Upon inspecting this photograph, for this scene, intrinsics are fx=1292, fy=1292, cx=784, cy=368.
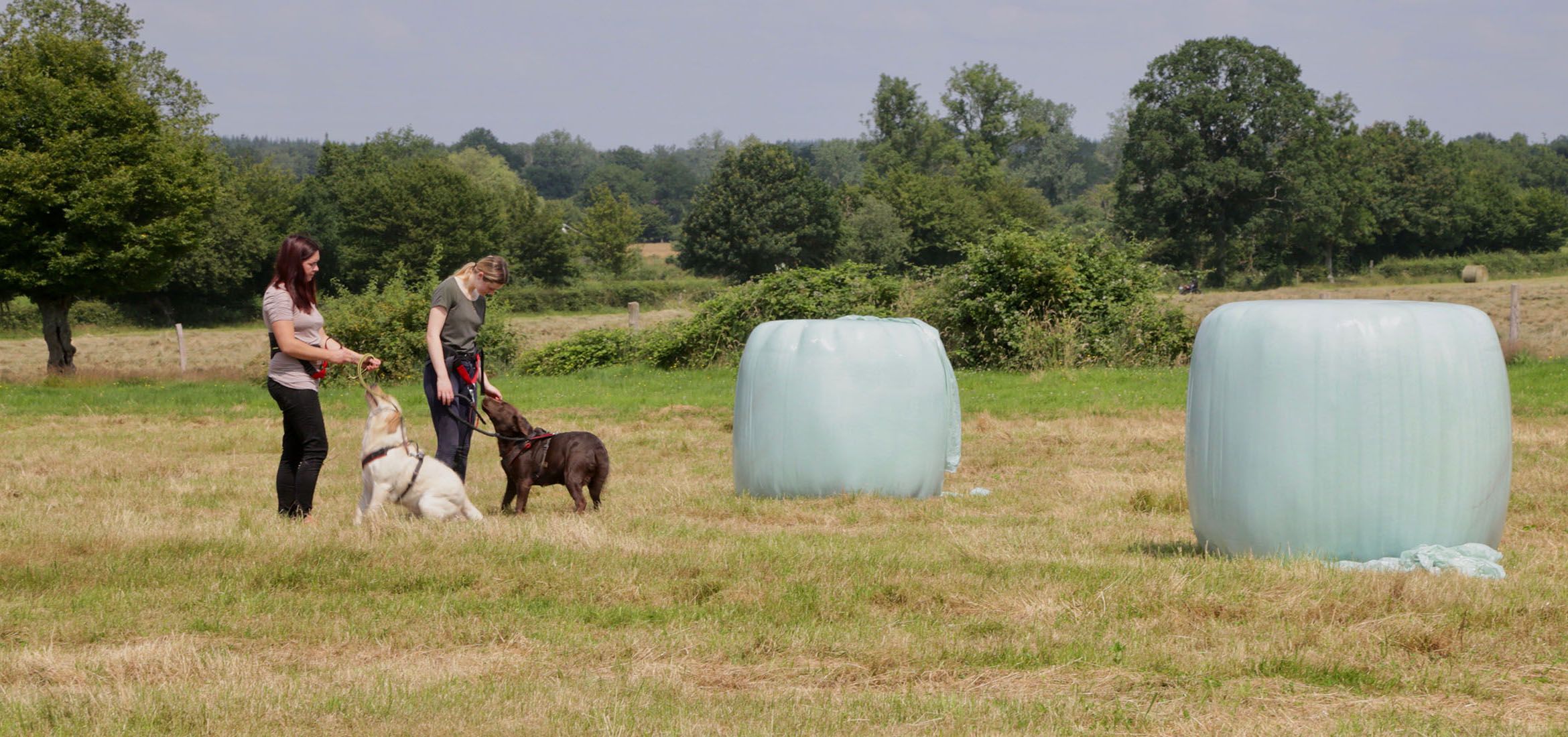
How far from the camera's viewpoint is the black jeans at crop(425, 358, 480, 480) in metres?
9.41

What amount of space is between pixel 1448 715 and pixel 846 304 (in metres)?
23.0

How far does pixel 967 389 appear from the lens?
21.2m

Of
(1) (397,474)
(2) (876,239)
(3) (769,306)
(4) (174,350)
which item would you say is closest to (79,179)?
(3) (769,306)

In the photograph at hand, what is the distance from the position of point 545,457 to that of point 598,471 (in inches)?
16.1

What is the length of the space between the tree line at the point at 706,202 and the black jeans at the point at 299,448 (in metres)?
24.0

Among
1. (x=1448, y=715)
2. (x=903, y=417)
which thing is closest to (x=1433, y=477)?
(x=1448, y=715)

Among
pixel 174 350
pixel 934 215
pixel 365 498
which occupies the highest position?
pixel 934 215

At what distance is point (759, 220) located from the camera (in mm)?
78875

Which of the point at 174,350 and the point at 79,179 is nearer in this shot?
the point at 79,179

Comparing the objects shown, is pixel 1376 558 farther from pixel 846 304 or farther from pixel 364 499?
pixel 846 304

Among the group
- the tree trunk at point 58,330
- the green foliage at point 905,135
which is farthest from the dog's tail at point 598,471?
the green foliage at point 905,135

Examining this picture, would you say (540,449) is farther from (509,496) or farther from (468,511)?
(468,511)

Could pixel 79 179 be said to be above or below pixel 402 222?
below

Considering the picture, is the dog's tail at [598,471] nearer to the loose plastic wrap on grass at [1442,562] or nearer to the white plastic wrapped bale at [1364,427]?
the white plastic wrapped bale at [1364,427]
